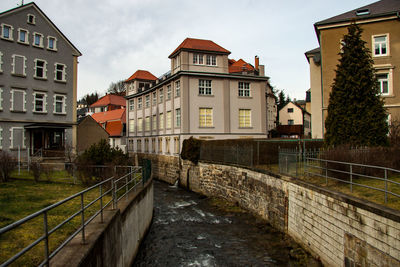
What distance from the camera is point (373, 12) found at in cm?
2166

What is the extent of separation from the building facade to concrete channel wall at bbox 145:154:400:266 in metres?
17.9

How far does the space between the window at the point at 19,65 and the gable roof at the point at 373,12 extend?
81.4ft

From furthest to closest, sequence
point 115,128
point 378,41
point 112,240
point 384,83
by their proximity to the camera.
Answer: point 115,128 < point 378,41 < point 384,83 < point 112,240

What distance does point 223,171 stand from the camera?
21188 mm

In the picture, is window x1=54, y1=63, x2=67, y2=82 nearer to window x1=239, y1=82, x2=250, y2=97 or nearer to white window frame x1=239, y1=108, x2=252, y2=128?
window x1=239, y1=82, x2=250, y2=97

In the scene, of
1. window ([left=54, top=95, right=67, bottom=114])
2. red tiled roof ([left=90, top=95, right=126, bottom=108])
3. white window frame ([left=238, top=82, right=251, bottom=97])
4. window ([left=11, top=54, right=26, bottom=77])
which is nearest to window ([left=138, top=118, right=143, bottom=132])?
window ([left=54, top=95, right=67, bottom=114])

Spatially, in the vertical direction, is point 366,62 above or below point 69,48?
below

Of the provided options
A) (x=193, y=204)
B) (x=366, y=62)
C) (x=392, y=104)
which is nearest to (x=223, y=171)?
(x=193, y=204)

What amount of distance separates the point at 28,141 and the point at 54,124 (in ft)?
8.50

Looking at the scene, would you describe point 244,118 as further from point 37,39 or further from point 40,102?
point 37,39

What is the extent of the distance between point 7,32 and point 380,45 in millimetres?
29851

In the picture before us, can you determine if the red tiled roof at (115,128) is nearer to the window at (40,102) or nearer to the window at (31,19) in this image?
the window at (40,102)

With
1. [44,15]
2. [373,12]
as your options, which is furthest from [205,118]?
[44,15]

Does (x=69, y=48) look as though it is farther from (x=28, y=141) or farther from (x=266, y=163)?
(x=266, y=163)
